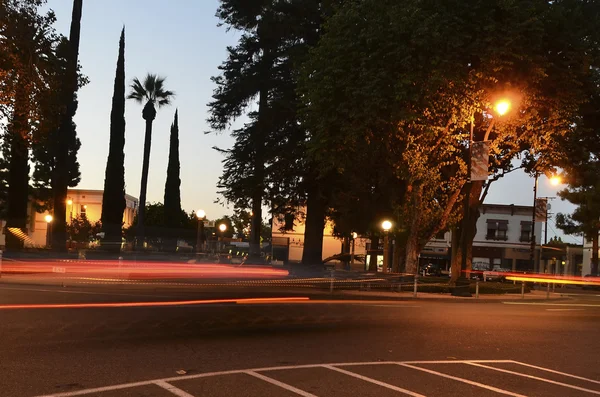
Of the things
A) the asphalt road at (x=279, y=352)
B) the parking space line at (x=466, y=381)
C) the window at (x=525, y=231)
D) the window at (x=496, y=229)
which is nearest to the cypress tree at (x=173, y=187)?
the window at (x=496, y=229)

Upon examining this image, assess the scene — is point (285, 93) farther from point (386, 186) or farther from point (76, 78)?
point (76, 78)

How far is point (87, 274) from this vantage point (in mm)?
28078

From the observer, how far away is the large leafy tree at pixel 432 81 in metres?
26.4

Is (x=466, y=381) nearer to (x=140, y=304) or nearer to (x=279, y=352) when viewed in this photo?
(x=279, y=352)

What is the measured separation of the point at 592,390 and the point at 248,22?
4009 centimetres

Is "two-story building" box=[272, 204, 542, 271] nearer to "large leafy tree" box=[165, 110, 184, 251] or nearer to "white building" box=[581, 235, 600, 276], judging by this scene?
"white building" box=[581, 235, 600, 276]

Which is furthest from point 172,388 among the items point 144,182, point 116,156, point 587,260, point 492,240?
point 492,240

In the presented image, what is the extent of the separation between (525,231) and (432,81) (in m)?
61.0

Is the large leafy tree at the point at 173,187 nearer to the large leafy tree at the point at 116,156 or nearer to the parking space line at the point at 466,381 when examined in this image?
the large leafy tree at the point at 116,156

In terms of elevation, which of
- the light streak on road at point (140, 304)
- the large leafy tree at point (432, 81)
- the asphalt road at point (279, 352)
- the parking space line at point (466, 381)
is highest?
the large leafy tree at point (432, 81)

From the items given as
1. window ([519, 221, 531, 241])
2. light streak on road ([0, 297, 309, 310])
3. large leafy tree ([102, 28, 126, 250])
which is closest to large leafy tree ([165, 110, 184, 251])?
large leafy tree ([102, 28, 126, 250])

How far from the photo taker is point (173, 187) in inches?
3088

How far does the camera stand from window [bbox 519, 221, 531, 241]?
269 ft

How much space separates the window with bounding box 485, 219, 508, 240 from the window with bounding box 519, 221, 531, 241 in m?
1.91
